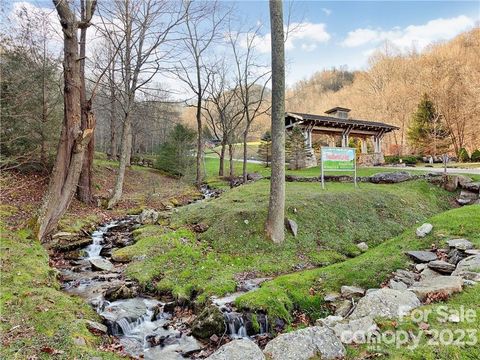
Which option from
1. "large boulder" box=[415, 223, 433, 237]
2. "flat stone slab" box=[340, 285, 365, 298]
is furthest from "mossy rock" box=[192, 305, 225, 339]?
"large boulder" box=[415, 223, 433, 237]

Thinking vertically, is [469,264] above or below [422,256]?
above

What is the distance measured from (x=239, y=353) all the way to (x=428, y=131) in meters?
34.0

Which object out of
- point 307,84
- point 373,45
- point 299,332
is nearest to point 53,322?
point 299,332

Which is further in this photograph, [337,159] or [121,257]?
[337,159]

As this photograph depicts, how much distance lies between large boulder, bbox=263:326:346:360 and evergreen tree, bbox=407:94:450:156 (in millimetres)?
32327

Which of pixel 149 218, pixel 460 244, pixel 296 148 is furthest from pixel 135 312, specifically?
pixel 296 148

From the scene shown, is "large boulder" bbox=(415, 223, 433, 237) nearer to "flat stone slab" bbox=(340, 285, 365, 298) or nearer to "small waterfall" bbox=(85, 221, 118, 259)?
"flat stone slab" bbox=(340, 285, 365, 298)

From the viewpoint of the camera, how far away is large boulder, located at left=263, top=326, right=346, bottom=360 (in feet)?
11.5

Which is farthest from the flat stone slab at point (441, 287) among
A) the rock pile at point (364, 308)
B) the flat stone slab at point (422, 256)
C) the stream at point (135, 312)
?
the stream at point (135, 312)

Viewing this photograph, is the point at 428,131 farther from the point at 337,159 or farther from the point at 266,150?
the point at 337,159

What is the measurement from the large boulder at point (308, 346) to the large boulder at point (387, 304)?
66cm

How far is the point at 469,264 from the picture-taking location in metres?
5.21

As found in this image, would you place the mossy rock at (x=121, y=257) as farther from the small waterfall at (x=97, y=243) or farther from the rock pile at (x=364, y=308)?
the rock pile at (x=364, y=308)

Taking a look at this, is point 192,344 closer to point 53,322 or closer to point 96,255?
point 53,322
